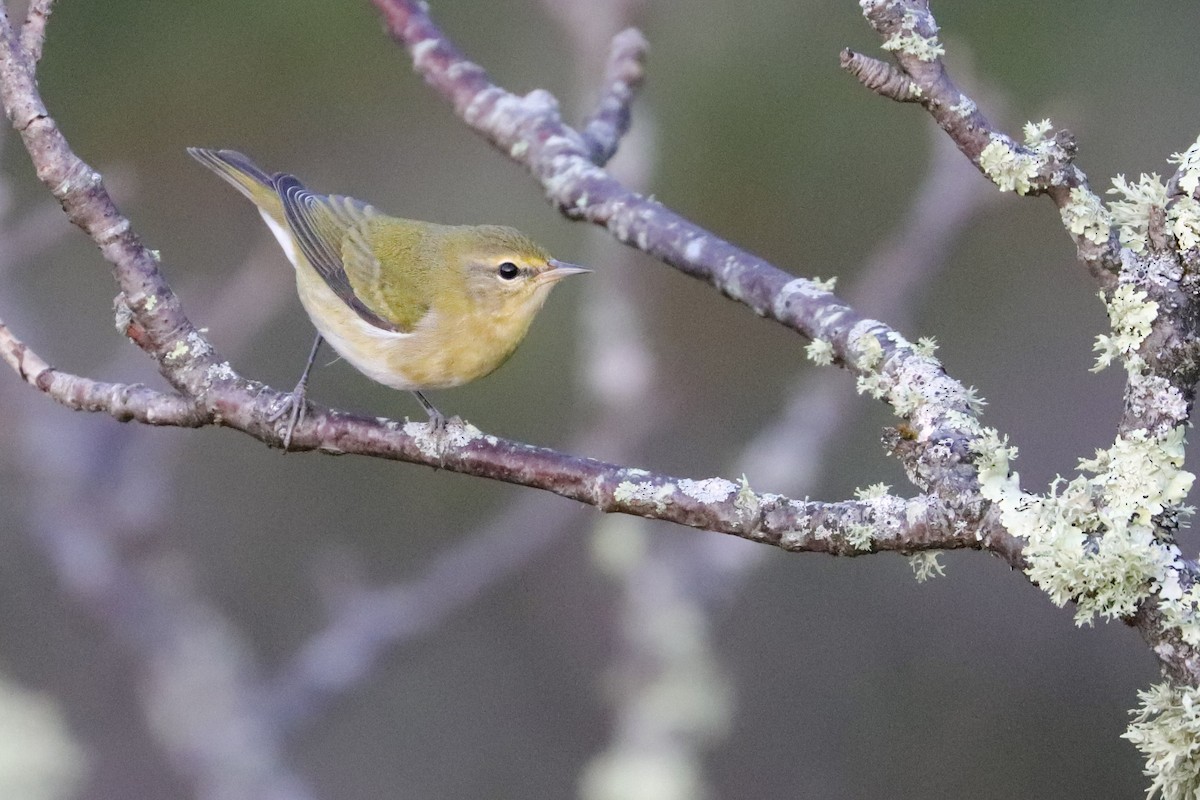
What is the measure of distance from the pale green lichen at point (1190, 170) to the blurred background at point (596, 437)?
212 centimetres

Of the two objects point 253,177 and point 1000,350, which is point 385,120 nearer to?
point 253,177

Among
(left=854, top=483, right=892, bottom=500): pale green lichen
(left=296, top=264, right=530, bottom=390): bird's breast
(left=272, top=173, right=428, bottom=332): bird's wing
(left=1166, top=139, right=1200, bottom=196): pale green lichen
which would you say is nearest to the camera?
(left=1166, top=139, right=1200, bottom=196): pale green lichen

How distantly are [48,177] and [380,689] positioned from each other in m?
3.34

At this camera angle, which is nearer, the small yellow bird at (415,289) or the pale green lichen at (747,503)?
the pale green lichen at (747,503)

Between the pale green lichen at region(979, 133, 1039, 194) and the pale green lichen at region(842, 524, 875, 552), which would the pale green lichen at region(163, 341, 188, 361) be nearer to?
the pale green lichen at region(842, 524, 875, 552)

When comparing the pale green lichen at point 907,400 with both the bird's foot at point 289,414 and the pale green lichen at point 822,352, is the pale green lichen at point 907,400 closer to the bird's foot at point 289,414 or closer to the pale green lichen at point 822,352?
the pale green lichen at point 822,352

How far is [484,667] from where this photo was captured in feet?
15.6

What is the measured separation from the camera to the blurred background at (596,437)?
3.75 meters

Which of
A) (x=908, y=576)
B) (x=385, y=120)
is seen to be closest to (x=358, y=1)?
(x=385, y=120)

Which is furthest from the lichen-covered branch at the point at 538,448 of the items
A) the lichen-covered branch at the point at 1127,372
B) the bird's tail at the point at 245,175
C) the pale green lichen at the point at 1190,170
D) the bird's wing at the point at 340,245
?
the bird's tail at the point at 245,175

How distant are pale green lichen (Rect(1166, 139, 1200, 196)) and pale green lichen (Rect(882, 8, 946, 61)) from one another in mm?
342

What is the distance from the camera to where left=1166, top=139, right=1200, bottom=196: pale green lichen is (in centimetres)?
150

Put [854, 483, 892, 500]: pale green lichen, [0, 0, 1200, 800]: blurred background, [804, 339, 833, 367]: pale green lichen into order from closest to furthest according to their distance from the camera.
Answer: [854, 483, 892, 500]: pale green lichen
[804, 339, 833, 367]: pale green lichen
[0, 0, 1200, 800]: blurred background

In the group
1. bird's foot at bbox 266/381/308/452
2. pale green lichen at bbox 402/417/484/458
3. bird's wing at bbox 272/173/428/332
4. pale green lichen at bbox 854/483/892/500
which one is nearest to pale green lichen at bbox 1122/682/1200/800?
pale green lichen at bbox 854/483/892/500
